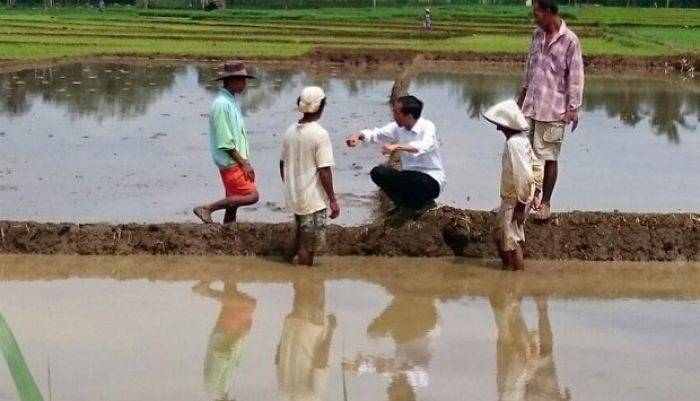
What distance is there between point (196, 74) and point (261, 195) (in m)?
13.7

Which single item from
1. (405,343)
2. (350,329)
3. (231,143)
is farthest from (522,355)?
(231,143)

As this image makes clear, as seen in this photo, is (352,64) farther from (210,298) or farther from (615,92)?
(210,298)

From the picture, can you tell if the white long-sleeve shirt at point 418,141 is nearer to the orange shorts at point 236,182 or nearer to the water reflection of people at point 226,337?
the orange shorts at point 236,182

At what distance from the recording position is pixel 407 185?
6.43 m

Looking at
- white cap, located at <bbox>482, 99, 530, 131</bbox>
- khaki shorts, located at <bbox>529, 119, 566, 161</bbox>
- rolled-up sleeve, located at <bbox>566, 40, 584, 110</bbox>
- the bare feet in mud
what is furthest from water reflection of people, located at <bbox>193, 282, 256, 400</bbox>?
rolled-up sleeve, located at <bbox>566, 40, 584, 110</bbox>

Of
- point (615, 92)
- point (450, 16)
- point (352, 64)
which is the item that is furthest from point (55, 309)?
point (450, 16)

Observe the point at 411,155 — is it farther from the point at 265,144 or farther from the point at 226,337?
the point at 265,144

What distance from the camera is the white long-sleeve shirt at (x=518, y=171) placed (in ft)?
19.6

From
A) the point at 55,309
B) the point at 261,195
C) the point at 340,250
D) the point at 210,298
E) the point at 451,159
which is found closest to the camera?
the point at 55,309

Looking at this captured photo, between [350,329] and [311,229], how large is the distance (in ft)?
4.03

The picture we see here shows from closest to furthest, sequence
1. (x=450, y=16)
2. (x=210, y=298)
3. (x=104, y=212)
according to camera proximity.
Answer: (x=210, y=298)
(x=104, y=212)
(x=450, y=16)

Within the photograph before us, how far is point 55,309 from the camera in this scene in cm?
521

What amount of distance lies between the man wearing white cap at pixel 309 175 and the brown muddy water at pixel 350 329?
0.67ft

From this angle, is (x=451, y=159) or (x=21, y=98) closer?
(x=451, y=159)
